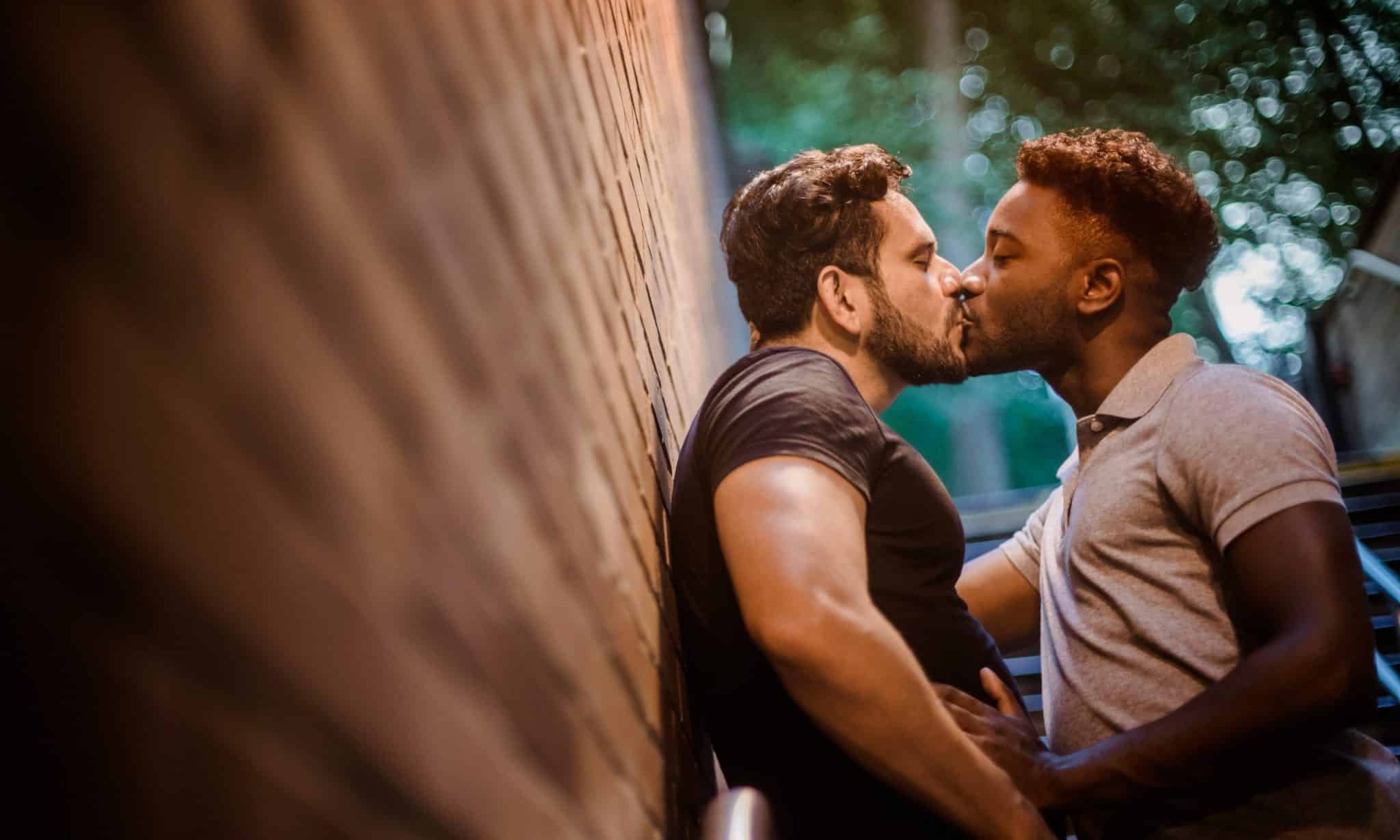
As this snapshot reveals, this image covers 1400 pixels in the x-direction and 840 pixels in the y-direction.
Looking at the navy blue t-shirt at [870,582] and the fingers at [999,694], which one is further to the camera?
the fingers at [999,694]

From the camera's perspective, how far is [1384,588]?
3.13 meters

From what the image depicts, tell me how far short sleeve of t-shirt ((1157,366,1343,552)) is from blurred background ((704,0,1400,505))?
8.00m

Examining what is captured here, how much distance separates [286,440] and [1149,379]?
197 centimetres

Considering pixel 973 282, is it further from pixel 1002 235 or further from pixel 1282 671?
pixel 1282 671

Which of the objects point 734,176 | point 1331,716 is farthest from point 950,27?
point 1331,716

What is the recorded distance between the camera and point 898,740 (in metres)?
1.27

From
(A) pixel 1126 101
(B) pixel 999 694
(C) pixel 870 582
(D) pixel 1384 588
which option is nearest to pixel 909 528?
(C) pixel 870 582

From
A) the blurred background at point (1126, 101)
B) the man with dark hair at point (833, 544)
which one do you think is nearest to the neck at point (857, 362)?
the man with dark hair at point (833, 544)

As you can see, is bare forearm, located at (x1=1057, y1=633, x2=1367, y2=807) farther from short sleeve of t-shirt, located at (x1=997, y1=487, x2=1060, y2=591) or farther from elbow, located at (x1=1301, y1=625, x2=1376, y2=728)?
short sleeve of t-shirt, located at (x1=997, y1=487, x2=1060, y2=591)

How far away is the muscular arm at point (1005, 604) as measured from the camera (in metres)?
2.49

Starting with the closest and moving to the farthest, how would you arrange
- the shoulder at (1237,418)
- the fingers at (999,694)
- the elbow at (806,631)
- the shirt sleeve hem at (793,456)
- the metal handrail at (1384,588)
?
1. the elbow at (806,631)
2. the shirt sleeve hem at (793,456)
3. the shoulder at (1237,418)
4. the fingers at (999,694)
5. the metal handrail at (1384,588)

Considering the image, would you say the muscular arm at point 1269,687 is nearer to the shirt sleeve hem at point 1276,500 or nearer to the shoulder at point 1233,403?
the shirt sleeve hem at point 1276,500

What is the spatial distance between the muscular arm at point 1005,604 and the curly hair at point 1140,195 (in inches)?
35.2

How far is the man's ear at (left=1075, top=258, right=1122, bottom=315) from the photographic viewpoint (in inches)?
89.6
